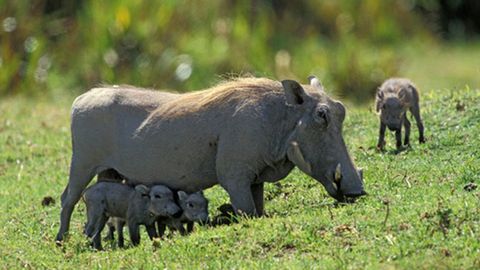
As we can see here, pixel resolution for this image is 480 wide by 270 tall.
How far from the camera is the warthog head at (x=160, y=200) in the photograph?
9.45 m

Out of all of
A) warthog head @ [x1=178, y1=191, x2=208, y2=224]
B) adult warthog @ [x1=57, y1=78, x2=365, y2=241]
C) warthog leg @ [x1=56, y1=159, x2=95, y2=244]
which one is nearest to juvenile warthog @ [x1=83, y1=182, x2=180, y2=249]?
warthog head @ [x1=178, y1=191, x2=208, y2=224]

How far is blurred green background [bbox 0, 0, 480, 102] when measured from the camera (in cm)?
1892

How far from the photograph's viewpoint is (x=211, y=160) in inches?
384

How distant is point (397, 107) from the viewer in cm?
1152

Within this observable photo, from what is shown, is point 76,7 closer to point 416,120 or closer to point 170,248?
point 416,120

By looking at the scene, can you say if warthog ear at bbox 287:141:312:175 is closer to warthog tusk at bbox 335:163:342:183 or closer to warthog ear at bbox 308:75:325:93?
warthog tusk at bbox 335:163:342:183

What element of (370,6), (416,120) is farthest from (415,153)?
(370,6)

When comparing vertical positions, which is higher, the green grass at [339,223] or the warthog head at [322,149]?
the warthog head at [322,149]

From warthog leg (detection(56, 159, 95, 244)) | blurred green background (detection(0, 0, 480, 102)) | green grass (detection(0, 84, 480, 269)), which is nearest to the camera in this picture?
green grass (detection(0, 84, 480, 269))

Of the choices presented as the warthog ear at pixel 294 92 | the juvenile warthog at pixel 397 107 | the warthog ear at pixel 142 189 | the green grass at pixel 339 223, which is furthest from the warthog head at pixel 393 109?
the warthog ear at pixel 142 189

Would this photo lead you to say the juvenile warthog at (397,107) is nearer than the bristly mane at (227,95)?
No

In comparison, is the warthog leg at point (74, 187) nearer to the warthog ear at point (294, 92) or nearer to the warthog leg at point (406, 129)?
the warthog ear at point (294, 92)

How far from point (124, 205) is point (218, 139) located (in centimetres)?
85

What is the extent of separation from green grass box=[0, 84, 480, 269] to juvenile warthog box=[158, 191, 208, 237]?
0.92 feet
